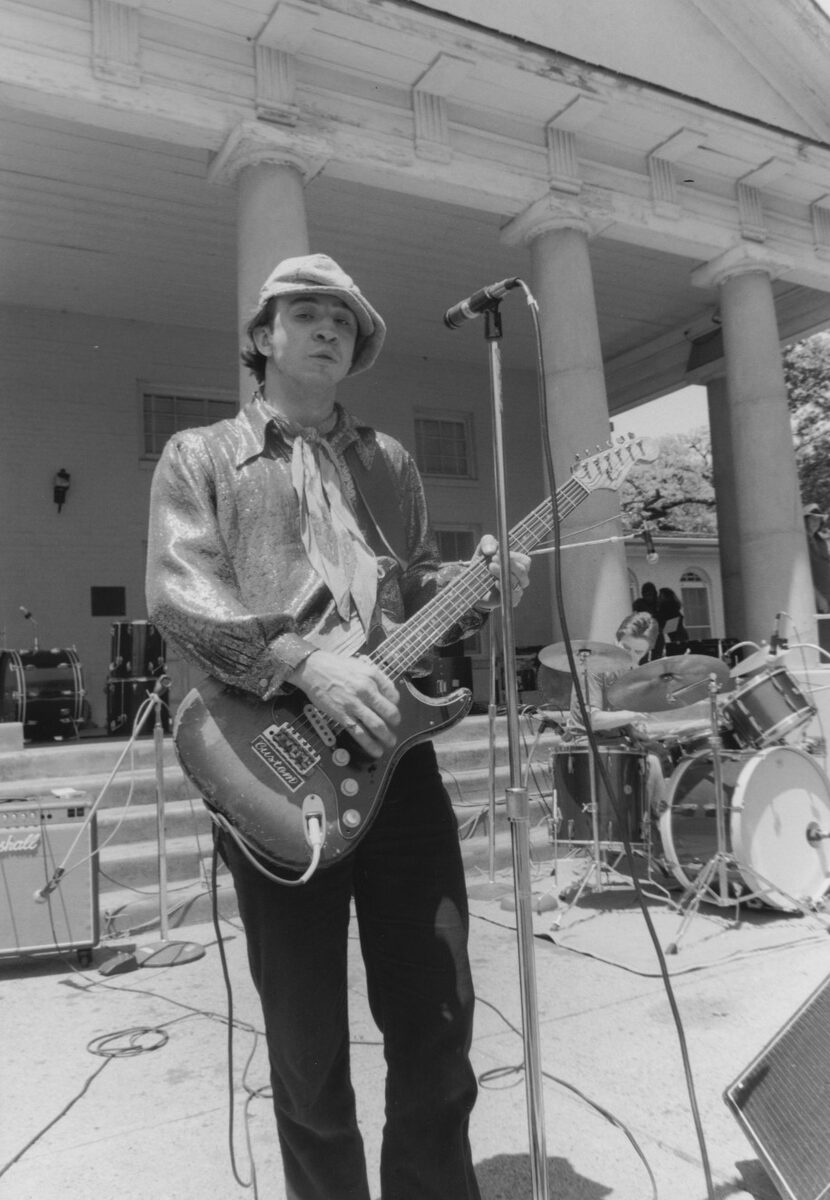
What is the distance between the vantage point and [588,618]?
8492 mm

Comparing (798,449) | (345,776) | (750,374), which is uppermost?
(798,449)

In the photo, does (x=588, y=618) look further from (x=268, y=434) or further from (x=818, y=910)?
(x=268, y=434)

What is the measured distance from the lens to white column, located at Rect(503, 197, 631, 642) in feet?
27.8

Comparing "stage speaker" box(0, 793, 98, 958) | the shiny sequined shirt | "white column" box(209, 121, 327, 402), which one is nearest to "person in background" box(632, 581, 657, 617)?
"white column" box(209, 121, 327, 402)

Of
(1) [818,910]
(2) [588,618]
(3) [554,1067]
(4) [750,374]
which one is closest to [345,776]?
(3) [554,1067]

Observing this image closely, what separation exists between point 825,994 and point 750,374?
8650 millimetres

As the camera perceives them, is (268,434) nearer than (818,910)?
Yes

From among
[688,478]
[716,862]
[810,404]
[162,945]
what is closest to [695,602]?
[810,404]

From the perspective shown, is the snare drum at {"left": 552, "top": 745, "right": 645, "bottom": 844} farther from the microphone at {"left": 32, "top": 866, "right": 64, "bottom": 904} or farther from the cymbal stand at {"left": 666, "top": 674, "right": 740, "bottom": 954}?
the microphone at {"left": 32, "top": 866, "right": 64, "bottom": 904}

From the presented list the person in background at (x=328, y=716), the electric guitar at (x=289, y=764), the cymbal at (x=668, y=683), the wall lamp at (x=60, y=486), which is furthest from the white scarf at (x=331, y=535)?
the wall lamp at (x=60, y=486)

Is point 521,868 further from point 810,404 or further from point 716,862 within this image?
point 810,404

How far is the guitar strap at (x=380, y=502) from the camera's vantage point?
2.28m

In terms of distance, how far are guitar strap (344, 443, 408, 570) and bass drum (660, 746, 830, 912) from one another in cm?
384

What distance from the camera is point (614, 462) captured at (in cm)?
255
